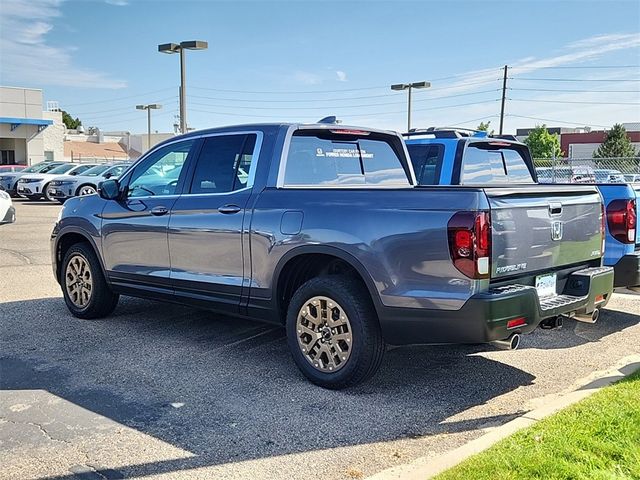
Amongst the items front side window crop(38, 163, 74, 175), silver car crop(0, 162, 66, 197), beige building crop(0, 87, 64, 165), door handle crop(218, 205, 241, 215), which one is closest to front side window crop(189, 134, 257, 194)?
door handle crop(218, 205, 241, 215)

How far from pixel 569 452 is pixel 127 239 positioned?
445cm

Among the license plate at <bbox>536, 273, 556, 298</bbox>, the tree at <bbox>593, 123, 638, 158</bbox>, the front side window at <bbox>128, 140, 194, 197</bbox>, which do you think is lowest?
the license plate at <bbox>536, 273, 556, 298</bbox>

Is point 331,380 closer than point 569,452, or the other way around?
point 569,452

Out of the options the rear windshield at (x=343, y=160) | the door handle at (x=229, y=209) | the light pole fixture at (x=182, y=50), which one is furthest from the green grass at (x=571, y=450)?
the light pole fixture at (x=182, y=50)

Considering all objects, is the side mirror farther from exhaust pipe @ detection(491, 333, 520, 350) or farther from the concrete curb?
the concrete curb

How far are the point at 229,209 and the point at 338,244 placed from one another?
1180 mm

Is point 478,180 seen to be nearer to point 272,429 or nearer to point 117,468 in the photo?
point 272,429

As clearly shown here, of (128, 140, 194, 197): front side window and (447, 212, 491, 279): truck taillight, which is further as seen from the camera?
(128, 140, 194, 197): front side window

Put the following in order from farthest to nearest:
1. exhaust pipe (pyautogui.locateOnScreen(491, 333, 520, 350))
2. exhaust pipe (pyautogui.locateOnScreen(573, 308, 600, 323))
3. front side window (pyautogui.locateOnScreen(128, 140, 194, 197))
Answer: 1. front side window (pyautogui.locateOnScreen(128, 140, 194, 197))
2. exhaust pipe (pyautogui.locateOnScreen(573, 308, 600, 323))
3. exhaust pipe (pyautogui.locateOnScreen(491, 333, 520, 350))

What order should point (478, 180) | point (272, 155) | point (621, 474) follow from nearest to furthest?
point (621, 474) < point (272, 155) < point (478, 180)

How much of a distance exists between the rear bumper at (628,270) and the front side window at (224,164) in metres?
3.58

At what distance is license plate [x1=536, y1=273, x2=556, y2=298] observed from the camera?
15.5ft

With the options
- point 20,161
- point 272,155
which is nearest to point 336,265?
point 272,155

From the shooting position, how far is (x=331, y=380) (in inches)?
192
